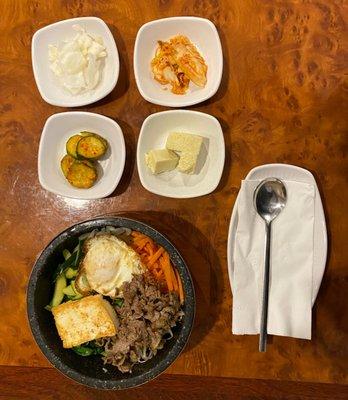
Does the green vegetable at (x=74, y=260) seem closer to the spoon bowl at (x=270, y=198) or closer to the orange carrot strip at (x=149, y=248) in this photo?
the orange carrot strip at (x=149, y=248)

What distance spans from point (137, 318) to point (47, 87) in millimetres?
897

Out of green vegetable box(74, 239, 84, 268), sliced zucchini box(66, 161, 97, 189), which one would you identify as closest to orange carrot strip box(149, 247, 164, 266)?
green vegetable box(74, 239, 84, 268)

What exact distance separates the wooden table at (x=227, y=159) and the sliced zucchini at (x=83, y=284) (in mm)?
253

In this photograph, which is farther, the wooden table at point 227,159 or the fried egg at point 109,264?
the wooden table at point 227,159

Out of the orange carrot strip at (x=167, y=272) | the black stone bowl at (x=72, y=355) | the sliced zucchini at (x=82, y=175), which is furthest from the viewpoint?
the sliced zucchini at (x=82, y=175)

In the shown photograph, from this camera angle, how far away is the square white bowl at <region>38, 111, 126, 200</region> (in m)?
1.73

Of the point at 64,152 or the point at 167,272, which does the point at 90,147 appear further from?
the point at 167,272

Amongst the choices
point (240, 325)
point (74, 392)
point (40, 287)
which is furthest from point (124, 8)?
point (74, 392)

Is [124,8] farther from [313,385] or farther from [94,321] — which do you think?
[313,385]

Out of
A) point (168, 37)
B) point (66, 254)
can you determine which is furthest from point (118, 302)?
point (168, 37)

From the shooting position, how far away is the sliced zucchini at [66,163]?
175 cm

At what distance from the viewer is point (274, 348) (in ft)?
5.61

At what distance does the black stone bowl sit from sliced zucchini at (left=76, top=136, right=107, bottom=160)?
0.29m

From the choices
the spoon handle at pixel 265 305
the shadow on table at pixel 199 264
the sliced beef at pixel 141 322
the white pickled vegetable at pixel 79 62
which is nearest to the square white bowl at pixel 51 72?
the white pickled vegetable at pixel 79 62
